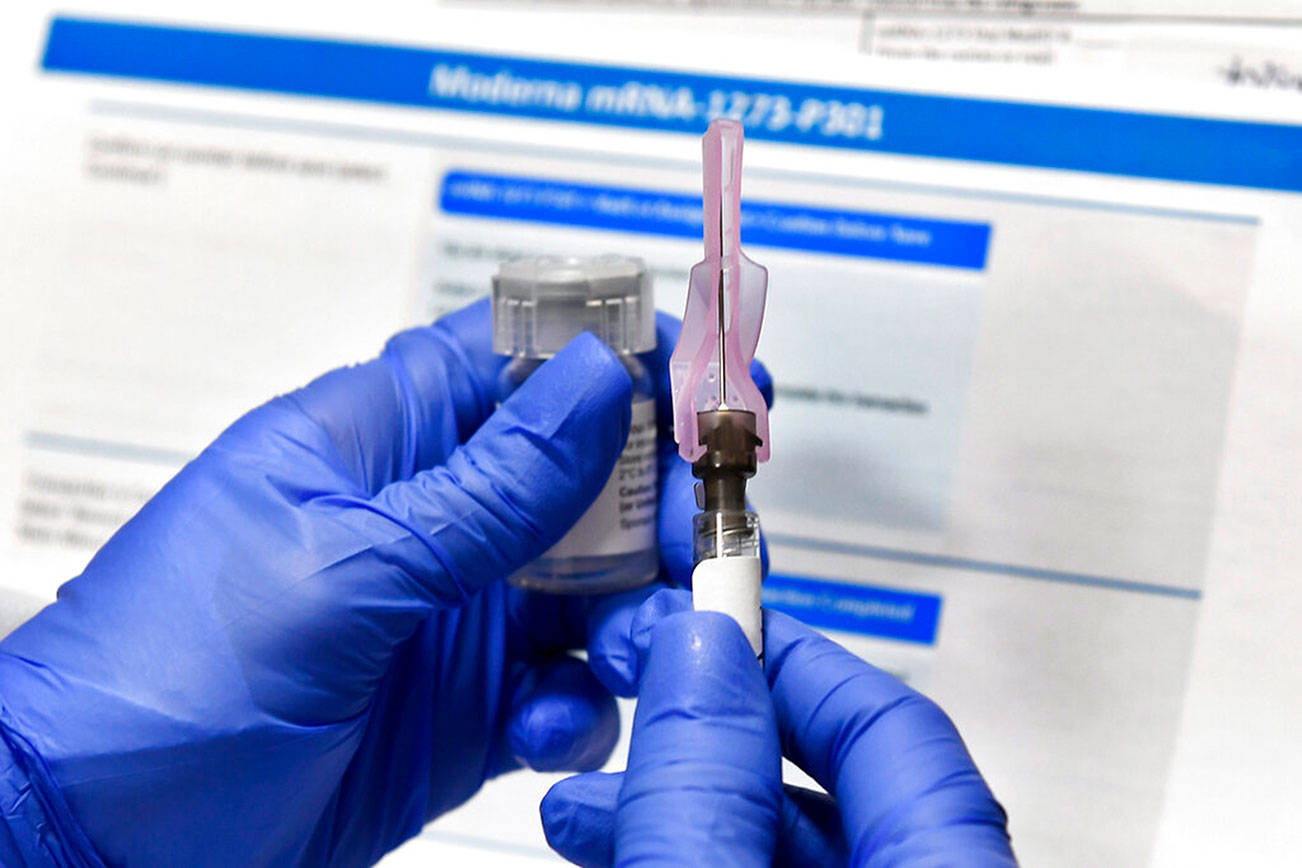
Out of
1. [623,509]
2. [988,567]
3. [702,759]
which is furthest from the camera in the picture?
[988,567]

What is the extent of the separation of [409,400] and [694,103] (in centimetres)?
35

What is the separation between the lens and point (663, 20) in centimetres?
91

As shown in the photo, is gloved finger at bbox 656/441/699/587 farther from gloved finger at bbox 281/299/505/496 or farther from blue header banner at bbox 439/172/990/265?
blue header banner at bbox 439/172/990/265

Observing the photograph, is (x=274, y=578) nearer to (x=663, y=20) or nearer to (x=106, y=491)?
(x=106, y=491)

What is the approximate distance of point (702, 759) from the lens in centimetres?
52

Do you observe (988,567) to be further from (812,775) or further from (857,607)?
A: (812,775)

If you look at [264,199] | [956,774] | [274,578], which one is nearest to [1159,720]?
[956,774]

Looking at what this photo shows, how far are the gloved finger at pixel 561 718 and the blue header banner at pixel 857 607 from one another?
0.17 m

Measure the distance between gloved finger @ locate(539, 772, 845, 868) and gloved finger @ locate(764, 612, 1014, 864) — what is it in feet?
0.08

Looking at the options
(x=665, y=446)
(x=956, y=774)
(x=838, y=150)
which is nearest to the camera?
(x=956, y=774)

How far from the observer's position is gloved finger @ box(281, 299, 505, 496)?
2.24 ft

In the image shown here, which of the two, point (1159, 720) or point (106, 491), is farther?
point (106, 491)

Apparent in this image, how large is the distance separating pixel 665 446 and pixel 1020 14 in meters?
0.46

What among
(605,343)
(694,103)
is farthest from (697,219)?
(605,343)
